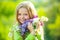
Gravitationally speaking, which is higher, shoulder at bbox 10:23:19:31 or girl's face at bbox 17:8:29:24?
girl's face at bbox 17:8:29:24

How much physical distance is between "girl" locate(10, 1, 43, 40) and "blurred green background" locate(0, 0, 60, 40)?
37 mm

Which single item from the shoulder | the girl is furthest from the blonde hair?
the shoulder

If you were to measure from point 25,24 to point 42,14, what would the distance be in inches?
6.5

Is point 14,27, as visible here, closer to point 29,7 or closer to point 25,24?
point 25,24

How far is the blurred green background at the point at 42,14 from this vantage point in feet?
3.85

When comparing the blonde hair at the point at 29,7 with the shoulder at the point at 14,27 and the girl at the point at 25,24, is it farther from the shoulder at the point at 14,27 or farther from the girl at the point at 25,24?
the shoulder at the point at 14,27

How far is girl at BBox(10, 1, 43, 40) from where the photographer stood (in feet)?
3.81

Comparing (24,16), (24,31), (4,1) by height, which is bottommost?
(24,31)

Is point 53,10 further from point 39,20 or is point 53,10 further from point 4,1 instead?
point 4,1

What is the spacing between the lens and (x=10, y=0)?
1.18m

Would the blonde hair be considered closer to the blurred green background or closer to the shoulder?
the blurred green background

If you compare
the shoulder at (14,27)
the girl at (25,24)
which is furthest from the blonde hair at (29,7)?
the shoulder at (14,27)

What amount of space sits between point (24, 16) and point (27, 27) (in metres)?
0.09

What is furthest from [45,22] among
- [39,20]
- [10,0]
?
[10,0]
